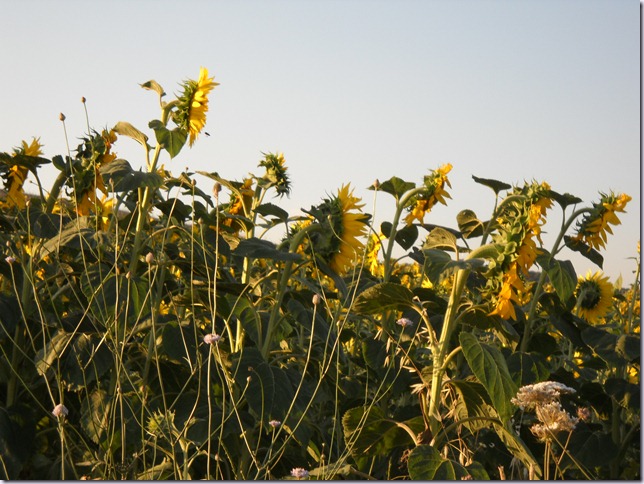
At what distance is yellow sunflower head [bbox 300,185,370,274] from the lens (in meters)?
2.61

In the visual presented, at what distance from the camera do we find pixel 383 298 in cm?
251

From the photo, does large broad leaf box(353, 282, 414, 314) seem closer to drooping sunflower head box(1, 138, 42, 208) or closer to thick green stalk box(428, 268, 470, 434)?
thick green stalk box(428, 268, 470, 434)

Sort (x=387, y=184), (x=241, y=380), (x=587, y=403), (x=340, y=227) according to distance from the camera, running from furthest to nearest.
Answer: (x=587, y=403) → (x=387, y=184) → (x=340, y=227) → (x=241, y=380)

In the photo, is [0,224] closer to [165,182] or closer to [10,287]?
[10,287]

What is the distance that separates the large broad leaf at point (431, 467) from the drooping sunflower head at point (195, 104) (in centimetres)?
122

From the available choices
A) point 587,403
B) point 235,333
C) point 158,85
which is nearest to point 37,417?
point 235,333

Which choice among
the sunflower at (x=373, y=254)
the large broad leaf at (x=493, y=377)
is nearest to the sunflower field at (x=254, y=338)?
the large broad leaf at (x=493, y=377)

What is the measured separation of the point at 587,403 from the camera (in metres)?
3.82

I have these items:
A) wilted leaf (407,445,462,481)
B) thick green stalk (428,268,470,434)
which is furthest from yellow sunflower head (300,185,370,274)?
wilted leaf (407,445,462,481)

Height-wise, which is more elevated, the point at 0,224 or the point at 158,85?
the point at 158,85

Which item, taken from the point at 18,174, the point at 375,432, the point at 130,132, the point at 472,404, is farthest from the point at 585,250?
the point at 18,174

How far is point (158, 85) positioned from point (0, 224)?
0.71 metres

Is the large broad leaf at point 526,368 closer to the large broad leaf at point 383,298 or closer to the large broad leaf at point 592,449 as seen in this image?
the large broad leaf at point 592,449

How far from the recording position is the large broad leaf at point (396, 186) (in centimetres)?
328
